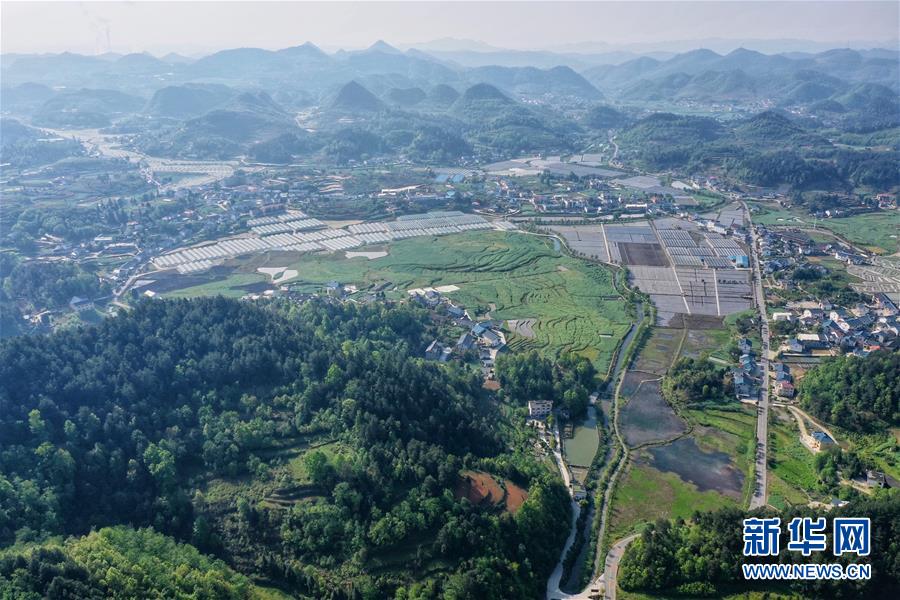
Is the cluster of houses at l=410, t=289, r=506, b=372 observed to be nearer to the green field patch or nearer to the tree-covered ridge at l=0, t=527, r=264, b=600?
the green field patch

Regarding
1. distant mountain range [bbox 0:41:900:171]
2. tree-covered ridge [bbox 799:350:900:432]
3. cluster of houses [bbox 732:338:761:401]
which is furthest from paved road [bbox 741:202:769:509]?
distant mountain range [bbox 0:41:900:171]

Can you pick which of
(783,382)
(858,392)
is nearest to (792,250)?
(783,382)

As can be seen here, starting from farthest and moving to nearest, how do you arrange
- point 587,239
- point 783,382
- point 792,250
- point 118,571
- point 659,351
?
point 587,239
point 792,250
point 659,351
point 783,382
point 118,571

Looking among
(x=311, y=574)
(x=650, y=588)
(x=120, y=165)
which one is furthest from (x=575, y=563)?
(x=120, y=165)

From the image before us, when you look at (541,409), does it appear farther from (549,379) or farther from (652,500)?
(652,500)

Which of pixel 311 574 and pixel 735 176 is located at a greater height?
pixel 735 176

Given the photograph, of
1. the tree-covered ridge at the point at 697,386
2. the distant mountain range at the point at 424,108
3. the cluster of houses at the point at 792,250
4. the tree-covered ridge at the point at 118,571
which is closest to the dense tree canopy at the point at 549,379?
the tree-covered ridge at the point at 697,386

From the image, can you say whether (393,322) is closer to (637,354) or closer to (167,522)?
(637,354)
